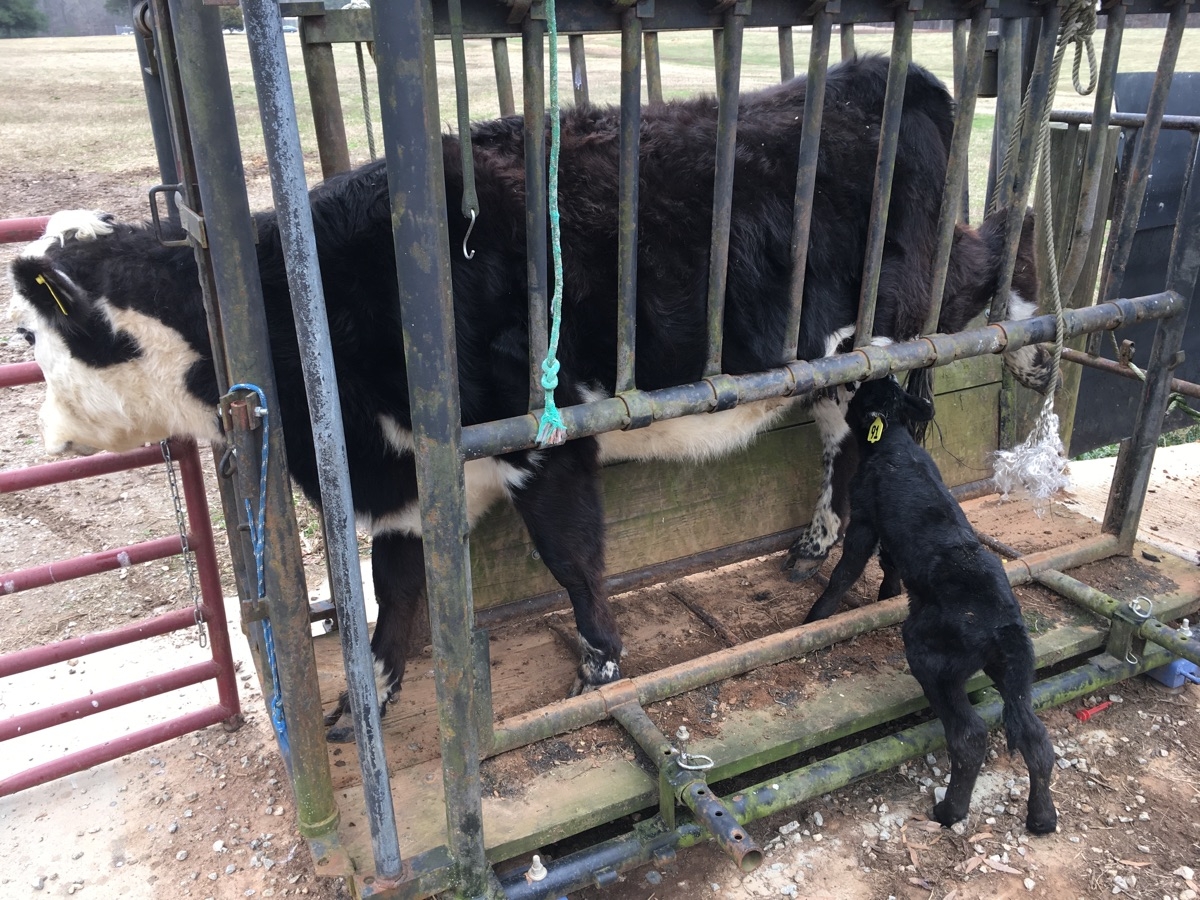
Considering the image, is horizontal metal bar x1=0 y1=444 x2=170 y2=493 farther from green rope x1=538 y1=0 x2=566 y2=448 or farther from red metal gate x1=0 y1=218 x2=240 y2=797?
green rope x1=538 y1=0 x2=566 y2=448

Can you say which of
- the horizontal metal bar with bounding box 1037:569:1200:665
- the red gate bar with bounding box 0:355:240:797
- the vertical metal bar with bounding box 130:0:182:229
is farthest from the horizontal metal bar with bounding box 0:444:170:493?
the horizontal metal bar with bounding box 1037:569:1200:665

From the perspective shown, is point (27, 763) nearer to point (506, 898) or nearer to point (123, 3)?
point (506, 898)

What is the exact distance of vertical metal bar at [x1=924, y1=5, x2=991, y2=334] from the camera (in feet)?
7.86

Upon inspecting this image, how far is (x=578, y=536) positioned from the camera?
3.12m

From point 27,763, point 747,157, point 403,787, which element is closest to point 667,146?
point 747,157

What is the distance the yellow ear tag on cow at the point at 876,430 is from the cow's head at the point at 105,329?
7.72 feet

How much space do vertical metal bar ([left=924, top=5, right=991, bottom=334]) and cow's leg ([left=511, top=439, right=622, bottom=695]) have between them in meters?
1.24

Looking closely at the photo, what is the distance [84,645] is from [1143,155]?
→ 395 cm

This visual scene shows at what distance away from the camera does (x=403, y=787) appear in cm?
263

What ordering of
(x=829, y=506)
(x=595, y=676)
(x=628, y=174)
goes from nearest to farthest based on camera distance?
(x=628, y=174) < (x=595, y=676) < (x=829, y=506)

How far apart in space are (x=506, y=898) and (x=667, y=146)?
2.39 meters

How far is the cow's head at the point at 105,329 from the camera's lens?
107 inches

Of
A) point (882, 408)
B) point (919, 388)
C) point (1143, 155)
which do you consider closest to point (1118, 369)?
point (919, 388)

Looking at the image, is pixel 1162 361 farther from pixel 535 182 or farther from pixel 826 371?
pixel 535 182
